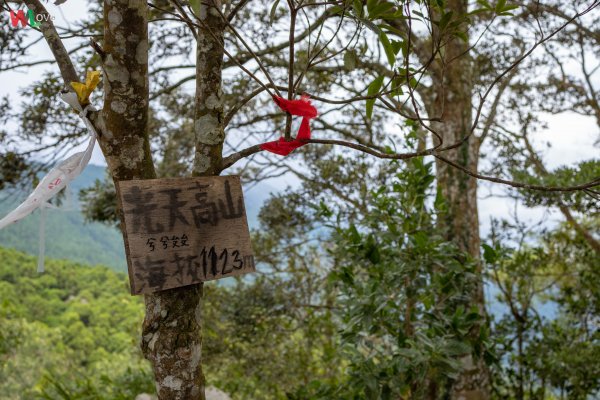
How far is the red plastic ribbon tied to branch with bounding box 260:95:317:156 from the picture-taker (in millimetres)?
1214

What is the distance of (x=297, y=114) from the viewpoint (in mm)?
1229

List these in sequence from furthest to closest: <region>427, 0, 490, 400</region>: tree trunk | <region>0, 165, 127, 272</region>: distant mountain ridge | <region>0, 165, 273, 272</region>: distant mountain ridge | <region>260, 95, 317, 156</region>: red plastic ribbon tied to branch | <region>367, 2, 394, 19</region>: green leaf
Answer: <region>0, 165, 127, 272</region>: distant mountain ridge → <region>0, 165, 273, 272</region>: distant mountain ridge → <region>427, 0, 490, 400</region>: tree trunk → <region>260, 95, 317, 156</region>: red plastic ribbon tied to branch → <region>367, 2, 394, 19</region>: green leaf

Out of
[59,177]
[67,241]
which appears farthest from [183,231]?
[67,241]

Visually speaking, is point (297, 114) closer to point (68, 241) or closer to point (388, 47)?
point (388, 47)

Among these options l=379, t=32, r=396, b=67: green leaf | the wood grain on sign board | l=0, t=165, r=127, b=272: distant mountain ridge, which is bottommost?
the wood grain on sign board

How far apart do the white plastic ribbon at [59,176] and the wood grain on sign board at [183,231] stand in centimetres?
24

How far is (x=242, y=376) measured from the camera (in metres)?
3.98

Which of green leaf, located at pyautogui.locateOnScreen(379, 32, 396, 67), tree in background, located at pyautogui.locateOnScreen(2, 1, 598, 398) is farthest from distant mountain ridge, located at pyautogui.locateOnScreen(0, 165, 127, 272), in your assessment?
green leaf, located at pyautogui.locateOnScreen(379, 32, 396, 67)

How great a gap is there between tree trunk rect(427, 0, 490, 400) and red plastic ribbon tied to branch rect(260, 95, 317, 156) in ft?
6.02

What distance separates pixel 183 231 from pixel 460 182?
7.22 ft

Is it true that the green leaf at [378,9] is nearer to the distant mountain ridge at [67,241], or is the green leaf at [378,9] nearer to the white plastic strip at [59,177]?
the white plastic strip at [59,177]

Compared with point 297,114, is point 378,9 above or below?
above

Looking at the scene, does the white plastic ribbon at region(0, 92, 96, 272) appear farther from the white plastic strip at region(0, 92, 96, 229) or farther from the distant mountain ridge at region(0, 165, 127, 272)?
the distant mountain ridge at region(0, 165, 127, 272)

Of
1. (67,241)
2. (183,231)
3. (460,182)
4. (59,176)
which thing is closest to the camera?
(183,231)
